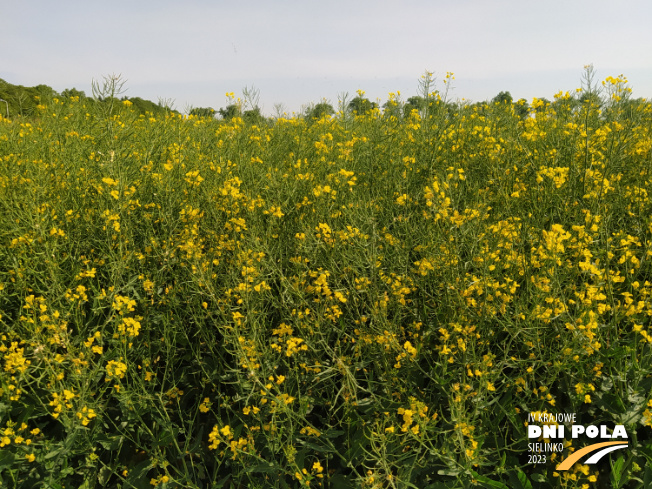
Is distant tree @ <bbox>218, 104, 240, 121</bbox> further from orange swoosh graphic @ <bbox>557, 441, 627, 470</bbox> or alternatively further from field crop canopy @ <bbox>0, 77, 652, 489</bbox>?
orange swoosh graphic @ <bbox>557, 441, 627, 470</bbox>

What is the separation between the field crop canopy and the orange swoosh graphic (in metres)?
0.04

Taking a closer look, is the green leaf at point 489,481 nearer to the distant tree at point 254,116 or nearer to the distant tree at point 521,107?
the distant tree at point 254,116

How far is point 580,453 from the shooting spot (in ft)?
5.86

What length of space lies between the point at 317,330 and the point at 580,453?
1.21 m

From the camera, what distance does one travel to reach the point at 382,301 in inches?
73.7

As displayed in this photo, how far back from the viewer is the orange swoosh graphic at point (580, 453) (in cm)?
177

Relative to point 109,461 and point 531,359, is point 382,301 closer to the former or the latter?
point 531,359

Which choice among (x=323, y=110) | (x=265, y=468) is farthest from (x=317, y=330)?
(x=323, y=110)

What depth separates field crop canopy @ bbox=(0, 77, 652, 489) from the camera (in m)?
1.78

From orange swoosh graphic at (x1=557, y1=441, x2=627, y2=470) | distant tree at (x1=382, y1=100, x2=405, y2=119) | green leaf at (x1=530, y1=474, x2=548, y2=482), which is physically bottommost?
green leaf at (x1=530, y1=474, x2=548, y2=482)

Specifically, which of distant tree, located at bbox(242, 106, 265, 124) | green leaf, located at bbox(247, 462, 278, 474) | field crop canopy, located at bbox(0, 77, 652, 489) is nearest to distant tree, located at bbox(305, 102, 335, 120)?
distant tree, located at bbox(242, 106, 265, 124)

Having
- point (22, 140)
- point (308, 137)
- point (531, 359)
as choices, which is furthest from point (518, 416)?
point (22, 140)

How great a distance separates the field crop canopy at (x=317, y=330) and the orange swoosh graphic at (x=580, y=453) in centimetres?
4

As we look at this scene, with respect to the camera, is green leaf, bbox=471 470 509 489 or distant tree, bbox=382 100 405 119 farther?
distant tree, bbox=382 100 405 119
